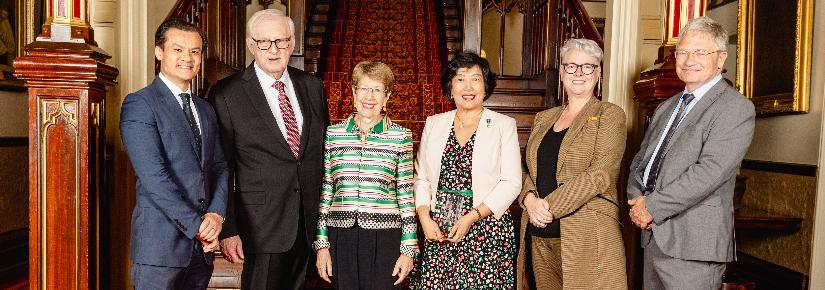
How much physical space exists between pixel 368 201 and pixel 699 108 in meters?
1.28

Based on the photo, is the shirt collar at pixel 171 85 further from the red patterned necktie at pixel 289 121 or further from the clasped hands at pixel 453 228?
the clasped hands at pixel 453 228

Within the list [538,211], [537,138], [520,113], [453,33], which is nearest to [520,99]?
[520,113]

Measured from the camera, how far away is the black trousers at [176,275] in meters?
2.16

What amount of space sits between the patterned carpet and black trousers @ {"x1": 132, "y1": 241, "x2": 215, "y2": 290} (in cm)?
359

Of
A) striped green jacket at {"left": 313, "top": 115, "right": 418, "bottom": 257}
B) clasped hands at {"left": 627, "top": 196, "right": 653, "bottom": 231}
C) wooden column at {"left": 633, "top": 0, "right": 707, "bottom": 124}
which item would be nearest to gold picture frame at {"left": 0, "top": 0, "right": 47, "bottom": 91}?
striped green jacket at {"left": 313, "top": 115, "right": 418, "bottom": 257}

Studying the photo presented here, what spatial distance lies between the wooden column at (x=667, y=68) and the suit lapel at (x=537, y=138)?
1.93ft

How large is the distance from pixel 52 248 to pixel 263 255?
0.94m

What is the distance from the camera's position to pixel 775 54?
4.32 m

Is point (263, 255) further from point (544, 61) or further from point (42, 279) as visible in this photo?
point (544, 61)

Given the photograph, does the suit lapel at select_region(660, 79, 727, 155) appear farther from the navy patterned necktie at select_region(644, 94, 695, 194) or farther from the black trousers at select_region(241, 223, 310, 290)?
the black trousers at select_region(241, 223, 310, 290)

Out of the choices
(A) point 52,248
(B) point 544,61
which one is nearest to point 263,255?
(A) point 52,248

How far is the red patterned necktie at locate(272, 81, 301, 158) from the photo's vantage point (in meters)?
2.47

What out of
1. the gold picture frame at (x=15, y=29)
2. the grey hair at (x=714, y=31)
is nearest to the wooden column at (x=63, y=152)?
the grey hair at (x=714, y=31)

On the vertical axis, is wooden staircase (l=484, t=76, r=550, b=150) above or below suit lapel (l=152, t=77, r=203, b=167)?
above
